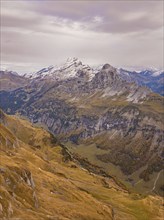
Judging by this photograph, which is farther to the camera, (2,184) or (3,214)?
(2,184)

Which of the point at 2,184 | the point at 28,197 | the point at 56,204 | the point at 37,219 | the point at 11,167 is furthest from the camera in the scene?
the point at 56,204

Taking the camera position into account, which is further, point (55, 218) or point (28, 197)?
point (28, 197)

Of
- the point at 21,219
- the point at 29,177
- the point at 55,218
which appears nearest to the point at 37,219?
the point at 21,219

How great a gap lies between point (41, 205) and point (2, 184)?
31603 millimetres

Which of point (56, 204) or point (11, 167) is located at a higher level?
point (11, 167)

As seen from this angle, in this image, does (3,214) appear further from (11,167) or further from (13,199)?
(11,167)

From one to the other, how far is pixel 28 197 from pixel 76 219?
96.8 feet

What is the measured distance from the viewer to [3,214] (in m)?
127

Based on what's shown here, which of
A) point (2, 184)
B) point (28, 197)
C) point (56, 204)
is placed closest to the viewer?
point (2, 184)

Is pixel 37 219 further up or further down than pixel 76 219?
further up

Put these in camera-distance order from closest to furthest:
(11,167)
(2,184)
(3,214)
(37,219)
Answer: (3,214) < (37,219) < (2,184) < (11,167)

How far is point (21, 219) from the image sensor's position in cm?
13138

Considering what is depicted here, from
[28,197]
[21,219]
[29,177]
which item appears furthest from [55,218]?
[29,177]

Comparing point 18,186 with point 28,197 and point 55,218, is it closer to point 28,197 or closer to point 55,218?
point 28,197
